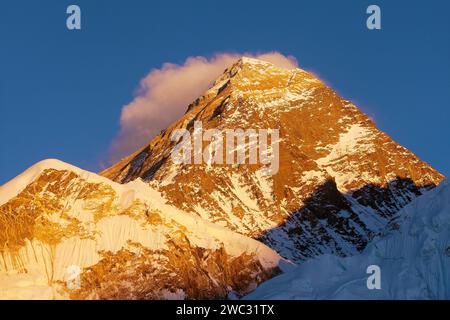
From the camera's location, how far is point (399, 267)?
566 feet

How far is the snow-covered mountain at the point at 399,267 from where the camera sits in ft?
541

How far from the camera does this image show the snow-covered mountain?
165m

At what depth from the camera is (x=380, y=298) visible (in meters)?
162
